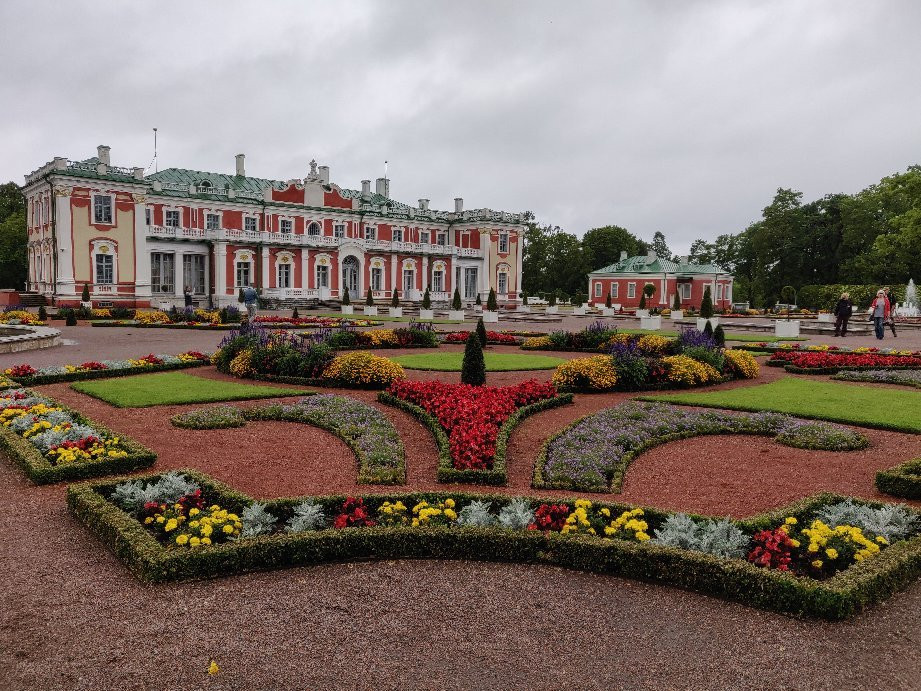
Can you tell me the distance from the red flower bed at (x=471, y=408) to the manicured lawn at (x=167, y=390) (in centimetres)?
255

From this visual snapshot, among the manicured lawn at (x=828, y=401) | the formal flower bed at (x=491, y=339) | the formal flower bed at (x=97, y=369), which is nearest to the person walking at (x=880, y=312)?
the formal flower bed at (x=491, y=339)

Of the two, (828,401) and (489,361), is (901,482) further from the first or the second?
(489,361)

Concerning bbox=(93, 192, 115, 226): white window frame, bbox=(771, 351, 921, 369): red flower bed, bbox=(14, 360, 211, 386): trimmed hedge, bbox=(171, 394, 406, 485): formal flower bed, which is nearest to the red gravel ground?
bbox=(171, 394, 406, 485): formal flower bed

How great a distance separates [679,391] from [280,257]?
4058 centimetres

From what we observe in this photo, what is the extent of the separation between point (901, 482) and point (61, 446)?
8.74 metres

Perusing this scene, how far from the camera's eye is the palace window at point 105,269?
137 ft

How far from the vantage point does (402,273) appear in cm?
5553

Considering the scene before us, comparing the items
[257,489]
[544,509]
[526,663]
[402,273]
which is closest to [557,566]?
[544,509]

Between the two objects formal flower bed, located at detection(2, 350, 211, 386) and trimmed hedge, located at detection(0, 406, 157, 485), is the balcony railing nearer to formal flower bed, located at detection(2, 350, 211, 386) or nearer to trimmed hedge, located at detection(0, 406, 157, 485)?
formal flower bed, located at detection(2, 350, 211, 386)

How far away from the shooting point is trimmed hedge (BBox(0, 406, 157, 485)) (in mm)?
7094

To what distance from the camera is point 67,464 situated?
717 cm

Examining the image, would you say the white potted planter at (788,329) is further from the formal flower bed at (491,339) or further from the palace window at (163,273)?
the palace window at (163,273)

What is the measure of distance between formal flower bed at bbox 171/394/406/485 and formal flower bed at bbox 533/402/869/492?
1615 millimetres

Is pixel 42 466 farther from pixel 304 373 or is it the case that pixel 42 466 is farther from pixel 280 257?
pixel 280 257
